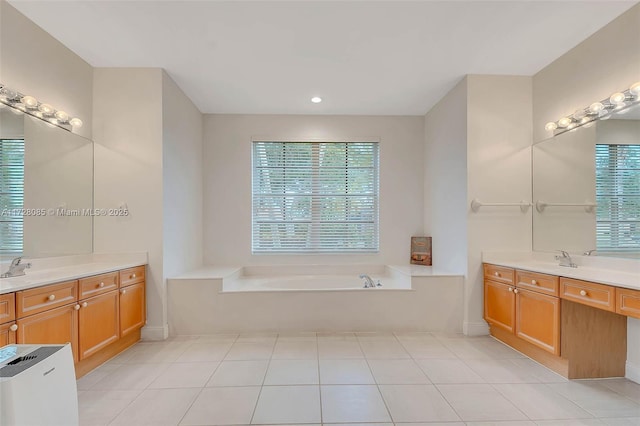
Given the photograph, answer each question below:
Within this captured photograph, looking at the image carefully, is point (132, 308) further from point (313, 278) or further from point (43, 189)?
point (313, 278)

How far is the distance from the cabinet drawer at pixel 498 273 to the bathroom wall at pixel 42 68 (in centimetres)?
414

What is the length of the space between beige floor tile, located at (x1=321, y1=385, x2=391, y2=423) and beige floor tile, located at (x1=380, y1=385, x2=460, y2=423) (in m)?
0.06

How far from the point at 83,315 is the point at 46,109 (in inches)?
65.9

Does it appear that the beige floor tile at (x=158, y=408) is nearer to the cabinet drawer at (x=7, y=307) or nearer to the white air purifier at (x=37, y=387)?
the white air purifier at (x=37, y=387)

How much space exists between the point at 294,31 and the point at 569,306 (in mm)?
2959

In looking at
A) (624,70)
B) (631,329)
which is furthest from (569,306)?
(624,70)

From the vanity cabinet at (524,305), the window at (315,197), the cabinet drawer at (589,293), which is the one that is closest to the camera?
the cabinet drawer at (589,293)

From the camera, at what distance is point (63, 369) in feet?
4.15

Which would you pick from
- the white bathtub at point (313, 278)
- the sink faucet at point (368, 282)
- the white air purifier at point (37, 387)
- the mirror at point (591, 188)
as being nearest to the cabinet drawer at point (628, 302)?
the mirror at point (591, 188)

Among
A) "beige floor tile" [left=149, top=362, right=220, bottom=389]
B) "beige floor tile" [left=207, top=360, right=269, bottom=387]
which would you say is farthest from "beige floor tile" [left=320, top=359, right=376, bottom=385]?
"beige floor tile" [left=149, top=362, right=220, bottom=389]

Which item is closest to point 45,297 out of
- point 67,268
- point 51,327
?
point 51,327

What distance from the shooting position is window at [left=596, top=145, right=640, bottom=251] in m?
2.21

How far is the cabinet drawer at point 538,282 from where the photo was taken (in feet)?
7.57

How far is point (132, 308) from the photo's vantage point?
2762mm
